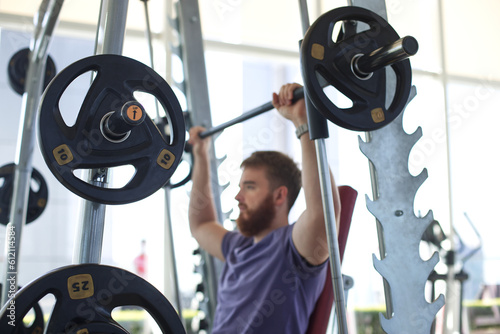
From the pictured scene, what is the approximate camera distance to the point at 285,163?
1.91 m

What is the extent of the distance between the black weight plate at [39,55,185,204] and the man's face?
89 centimetres

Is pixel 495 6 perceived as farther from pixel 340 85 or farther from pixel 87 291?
pixel 87 291

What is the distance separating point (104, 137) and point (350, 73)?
0.45 m

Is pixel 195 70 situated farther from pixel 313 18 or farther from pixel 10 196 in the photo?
pixel 313 18

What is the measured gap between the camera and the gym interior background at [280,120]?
3.78 m

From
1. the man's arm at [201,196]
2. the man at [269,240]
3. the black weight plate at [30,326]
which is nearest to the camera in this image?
the black weight plate at [30,326]

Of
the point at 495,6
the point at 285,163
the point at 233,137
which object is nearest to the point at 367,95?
the point at 285,163

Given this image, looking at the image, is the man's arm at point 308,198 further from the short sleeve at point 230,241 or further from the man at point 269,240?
the short sleeve at point 230,241

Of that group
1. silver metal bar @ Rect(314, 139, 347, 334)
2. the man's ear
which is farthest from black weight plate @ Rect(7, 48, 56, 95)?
silver metal bar @ Rect(314, 139, 347, 334)

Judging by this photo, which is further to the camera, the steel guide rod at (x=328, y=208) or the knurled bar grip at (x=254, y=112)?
the knurled bar grip at (x=254, y=112)

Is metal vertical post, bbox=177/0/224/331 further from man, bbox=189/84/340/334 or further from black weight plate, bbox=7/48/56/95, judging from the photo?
black weight plate, bbox=7/48/56/95

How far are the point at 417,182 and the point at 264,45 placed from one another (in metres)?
3.64

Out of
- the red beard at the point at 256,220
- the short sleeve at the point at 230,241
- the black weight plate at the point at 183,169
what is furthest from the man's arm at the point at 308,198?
the black weight plate at the point at 183,169

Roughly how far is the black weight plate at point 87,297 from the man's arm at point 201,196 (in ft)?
3.71
